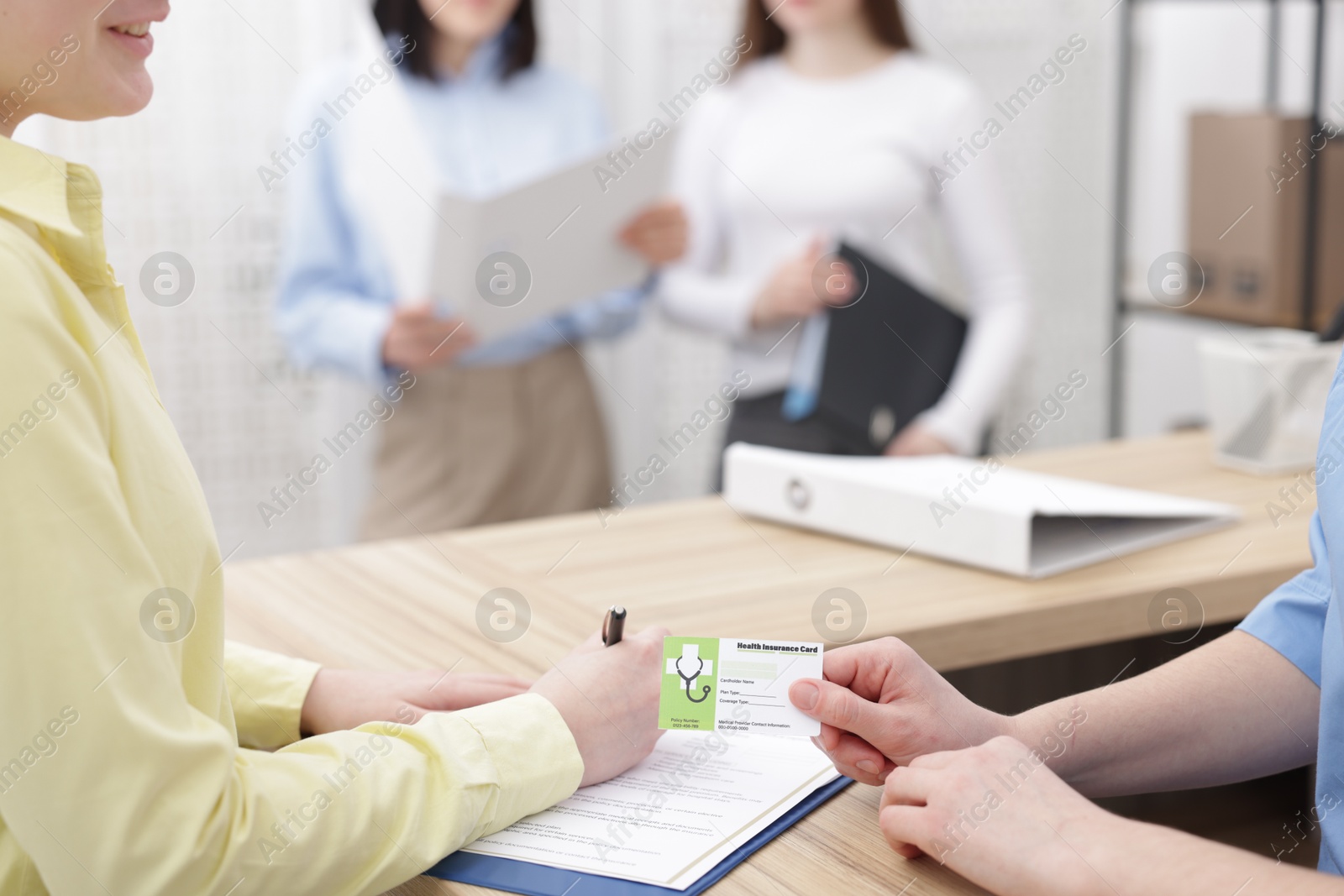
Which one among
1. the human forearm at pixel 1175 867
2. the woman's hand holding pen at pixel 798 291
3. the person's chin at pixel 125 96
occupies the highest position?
the person's chin at pixel 125 96

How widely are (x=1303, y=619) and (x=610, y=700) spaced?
55 centimetres

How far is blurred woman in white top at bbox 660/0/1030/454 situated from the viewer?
2.17 metres

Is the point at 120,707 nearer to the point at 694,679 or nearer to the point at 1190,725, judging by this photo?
the point at 694,679

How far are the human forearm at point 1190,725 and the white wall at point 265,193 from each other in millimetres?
2453

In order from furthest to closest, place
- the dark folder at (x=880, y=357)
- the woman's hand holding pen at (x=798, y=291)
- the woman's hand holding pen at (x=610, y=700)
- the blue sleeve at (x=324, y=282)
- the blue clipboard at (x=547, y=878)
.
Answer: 1. the blue sleeve at (x=324, y=282)
2. the woman's hand holding pen at (x=798, y=291)
3. the dark folder at (x=880, y=357)
4. the woman's hand holding pen at (x=610, y=700)
5. the blue clipboard at (x=547, y=878)

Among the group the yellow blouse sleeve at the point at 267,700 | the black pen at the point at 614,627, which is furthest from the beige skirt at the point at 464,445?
the black pen at the point at 614,627

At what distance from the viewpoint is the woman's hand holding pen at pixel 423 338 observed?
7.11 ft

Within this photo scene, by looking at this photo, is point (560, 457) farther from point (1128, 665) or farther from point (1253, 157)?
point (1253, 157)

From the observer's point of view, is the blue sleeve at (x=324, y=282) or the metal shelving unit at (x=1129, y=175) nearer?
the blue sleeve at (x=324, y=282)

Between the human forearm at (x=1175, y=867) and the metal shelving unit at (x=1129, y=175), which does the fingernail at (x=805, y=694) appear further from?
the metal shelving unit at (x=1129, y=175)

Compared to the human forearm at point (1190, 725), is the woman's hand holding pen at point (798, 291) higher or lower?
higher

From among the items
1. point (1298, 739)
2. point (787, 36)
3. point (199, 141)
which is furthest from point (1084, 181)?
point (1298, 739)

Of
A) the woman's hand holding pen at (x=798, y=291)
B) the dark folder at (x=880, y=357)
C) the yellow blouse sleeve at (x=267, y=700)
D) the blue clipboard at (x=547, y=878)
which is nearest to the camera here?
the blue clipboard at (x=547, y=878)

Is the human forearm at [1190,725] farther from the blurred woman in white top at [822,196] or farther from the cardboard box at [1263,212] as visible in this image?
the cardboard box at [1263,212]
